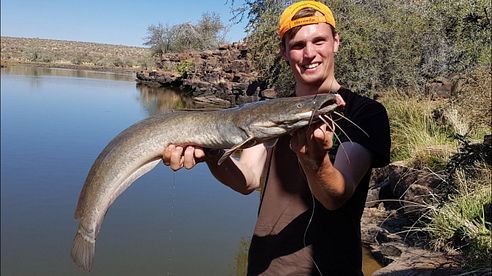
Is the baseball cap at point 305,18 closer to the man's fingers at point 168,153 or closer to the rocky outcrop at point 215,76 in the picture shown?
the man's fingers at point 168,153

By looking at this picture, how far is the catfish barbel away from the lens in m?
2.27

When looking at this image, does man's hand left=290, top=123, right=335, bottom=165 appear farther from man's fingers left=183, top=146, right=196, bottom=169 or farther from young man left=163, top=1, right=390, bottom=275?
man's fingers left=183, top=146, right=196, bottom=169

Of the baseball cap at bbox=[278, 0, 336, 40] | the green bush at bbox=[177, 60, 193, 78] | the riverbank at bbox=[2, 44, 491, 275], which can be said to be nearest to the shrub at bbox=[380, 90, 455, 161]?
the riverbank at bbox=[2, 44, 491, 275]

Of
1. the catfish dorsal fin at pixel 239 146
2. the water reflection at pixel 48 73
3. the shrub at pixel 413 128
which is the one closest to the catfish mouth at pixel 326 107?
the catfish dorsal fin at pixel 239 146

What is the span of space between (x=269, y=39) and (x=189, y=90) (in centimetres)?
2452

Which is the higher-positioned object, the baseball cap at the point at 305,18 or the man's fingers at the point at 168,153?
the baseball cap at the point at 305,18

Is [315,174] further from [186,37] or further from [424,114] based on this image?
[186,37]

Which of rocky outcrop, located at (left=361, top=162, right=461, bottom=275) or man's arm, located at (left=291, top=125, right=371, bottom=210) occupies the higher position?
man's arm, located at (left=291, top=125, right=371, bottom=210)

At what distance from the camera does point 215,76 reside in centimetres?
3431

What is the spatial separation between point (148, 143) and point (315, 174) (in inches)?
39.7

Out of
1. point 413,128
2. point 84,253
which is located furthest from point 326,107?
point 413,128

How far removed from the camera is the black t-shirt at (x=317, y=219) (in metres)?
2.07

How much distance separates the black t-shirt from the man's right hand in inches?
17.1

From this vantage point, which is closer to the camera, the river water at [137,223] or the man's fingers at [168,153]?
the man's fingers at [168,153]
